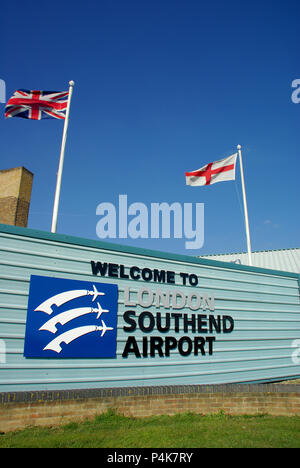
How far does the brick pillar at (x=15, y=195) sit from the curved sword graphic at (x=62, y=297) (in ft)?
29.2

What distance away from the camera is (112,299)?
7.52 m

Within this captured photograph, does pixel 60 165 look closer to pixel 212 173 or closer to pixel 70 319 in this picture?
pixel 70 319

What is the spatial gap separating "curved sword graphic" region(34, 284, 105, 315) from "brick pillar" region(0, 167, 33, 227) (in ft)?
29.2

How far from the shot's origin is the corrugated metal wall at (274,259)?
19591 millimetres

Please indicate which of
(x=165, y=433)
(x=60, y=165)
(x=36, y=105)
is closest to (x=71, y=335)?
(x=165, y=433)

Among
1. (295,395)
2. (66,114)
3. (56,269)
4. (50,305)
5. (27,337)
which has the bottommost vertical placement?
(295,395)

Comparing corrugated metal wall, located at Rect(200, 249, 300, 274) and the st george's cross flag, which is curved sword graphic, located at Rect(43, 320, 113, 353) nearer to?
the st george's cross flag

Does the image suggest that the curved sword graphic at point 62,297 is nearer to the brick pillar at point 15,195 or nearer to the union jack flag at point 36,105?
the union jack flag at point 36,105

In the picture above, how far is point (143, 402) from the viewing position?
22.7ft

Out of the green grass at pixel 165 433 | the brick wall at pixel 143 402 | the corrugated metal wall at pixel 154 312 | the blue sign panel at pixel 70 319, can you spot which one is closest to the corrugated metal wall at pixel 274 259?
the corrugated metal wall at pixel 154 312

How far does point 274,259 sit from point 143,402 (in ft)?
55.8
